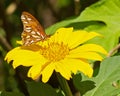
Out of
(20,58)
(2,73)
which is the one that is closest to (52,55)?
(20,58)

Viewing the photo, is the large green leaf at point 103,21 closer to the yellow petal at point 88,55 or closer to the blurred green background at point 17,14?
the yellow petal at point 88,55

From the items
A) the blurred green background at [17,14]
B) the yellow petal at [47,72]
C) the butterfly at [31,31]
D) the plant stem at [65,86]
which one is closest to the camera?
the yellow petal at [47,72]

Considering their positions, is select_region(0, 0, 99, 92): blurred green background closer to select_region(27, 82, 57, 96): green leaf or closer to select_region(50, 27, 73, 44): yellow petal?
select_region(50, 27, 73, 44): yellow petal

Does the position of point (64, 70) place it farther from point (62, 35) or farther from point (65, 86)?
point (62, 35)

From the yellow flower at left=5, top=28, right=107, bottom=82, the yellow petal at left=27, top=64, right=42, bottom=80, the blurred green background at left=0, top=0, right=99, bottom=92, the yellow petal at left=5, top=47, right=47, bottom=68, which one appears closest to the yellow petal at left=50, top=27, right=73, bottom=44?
the yellow flower at left=5, top=28, right=107, bottom=82

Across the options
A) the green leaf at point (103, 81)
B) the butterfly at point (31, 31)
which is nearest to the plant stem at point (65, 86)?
the green leaf at point (103, 81)

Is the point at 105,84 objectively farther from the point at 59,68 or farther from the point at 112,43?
the point at 112,43
